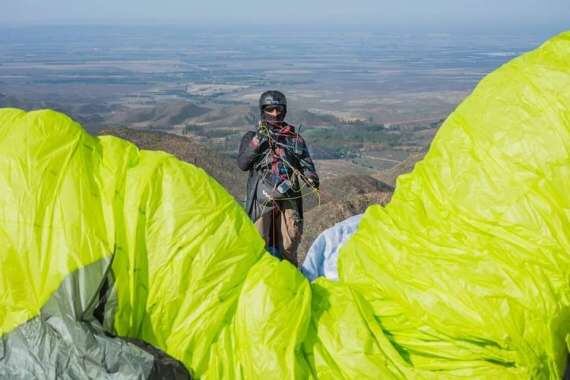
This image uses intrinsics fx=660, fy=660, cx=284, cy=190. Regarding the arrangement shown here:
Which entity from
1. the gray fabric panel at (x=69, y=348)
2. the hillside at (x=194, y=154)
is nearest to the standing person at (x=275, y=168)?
the gray fabric panel at (x=69, y=348)

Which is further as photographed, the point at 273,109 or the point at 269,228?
the point at 269,228

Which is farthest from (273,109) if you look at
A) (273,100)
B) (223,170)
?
(223,170)

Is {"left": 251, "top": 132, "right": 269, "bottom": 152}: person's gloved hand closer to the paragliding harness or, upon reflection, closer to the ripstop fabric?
the paragliding harness

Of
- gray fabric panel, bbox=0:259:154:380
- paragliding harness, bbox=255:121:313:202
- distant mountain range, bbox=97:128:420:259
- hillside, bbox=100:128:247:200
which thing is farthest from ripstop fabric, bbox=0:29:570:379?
hillside, bbox=100:128:247:200

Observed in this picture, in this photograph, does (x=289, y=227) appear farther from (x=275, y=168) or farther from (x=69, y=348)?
(x=69, y=348)

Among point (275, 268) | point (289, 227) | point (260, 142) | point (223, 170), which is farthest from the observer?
point (223, 170)

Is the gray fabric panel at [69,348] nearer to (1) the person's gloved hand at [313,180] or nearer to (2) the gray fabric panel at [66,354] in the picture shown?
(2) the gray fabric panel at [66,354]

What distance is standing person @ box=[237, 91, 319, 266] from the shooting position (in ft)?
12.8

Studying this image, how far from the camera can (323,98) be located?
5988cm

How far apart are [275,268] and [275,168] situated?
1.53 meters

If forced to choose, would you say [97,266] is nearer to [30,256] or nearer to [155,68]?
[30,256]

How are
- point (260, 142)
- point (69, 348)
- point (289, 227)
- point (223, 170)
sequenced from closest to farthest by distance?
point (69, 348) < point (260, 142) < point (289, 227) < point (223, 170)

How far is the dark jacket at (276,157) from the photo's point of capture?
3908 millimetres

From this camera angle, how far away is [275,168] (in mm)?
3936
